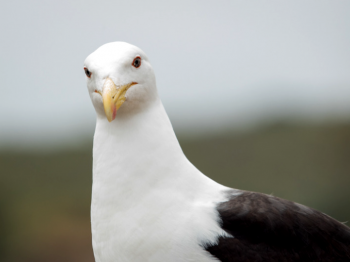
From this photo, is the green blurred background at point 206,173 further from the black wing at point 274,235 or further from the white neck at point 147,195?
the white neck at point 147,195

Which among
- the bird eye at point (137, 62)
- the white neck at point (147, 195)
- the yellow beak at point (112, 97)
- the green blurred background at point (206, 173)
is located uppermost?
the bird eye at point (137, 62)

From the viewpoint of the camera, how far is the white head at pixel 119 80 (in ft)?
12.7

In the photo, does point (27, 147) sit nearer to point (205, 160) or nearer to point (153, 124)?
point (205, 160)

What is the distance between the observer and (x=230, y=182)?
45.7 ft

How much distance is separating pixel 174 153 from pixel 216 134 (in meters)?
14.7

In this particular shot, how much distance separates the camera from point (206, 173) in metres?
14.6

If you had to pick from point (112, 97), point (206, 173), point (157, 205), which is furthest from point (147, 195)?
point (206, 173)

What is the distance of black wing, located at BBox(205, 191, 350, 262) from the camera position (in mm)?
4020

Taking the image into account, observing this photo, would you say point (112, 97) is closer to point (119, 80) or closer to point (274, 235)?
point (119, 80)

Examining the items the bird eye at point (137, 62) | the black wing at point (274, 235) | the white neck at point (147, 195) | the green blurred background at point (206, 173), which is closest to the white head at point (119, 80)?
the bird eye at point (137, 62)

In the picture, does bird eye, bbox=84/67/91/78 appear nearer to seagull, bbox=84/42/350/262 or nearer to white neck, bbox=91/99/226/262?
seagull, bbox=84/42/350/262

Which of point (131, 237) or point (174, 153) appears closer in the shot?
point (131, 237)

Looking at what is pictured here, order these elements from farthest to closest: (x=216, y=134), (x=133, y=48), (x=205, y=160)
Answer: (x=216, y=134) < (x=205, y=160) < (x=133, y=48)

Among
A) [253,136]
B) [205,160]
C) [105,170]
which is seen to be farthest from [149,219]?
[253,136]
